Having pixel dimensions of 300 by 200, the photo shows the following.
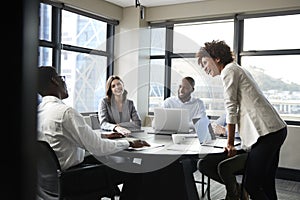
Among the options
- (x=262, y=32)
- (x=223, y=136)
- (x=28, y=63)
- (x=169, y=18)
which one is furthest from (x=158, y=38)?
(x=28, y=63)

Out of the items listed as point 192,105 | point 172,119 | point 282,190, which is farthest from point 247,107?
point 282,190

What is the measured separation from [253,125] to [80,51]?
322cm

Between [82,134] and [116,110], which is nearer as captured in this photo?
[82,134]

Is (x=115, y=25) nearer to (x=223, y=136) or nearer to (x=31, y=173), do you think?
(x=223, y=136)

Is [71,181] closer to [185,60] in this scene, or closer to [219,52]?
[219,52]

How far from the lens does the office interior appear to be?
27cm

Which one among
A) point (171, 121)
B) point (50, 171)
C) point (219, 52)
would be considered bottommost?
point (50, 171)

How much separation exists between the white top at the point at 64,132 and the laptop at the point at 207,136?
0.95 meters

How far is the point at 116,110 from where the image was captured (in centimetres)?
338

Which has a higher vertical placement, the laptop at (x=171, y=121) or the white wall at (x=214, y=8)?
the white wall at (x=214, y=8)

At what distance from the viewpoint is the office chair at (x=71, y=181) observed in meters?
1.81

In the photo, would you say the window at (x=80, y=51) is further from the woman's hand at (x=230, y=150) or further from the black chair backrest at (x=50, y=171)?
the woman's hand at (x=230, y=150)

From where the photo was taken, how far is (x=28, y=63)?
0.28 m

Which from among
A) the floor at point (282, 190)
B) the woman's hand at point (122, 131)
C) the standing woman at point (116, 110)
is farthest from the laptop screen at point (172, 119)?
the floor at point (282, 190)
